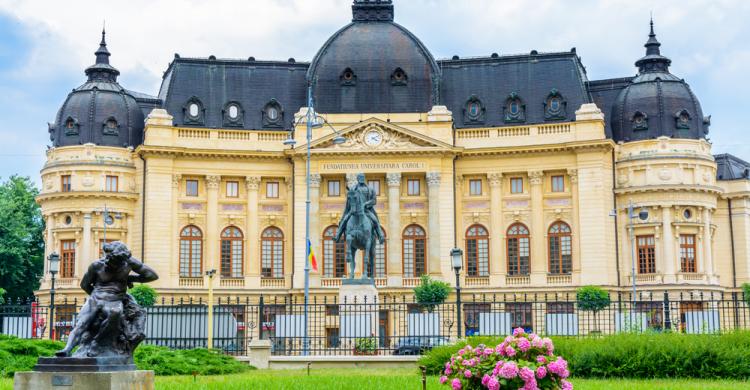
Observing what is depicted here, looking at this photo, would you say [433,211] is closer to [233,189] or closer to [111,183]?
[233,189]

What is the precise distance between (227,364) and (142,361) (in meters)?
2.64

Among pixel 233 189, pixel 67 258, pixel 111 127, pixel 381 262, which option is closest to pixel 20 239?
pixel 67 258

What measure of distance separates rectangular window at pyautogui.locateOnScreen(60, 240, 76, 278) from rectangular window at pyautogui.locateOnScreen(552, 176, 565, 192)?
32.8 m

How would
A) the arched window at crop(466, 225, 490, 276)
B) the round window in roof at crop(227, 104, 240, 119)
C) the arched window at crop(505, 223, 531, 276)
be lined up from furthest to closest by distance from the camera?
the round window in roof at crop(227, 104, 240, 119)
the arched window at crop(466, 225, 490, 276)
the arched window at crop(505, 223, 531, 276)

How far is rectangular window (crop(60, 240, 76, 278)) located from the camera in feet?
238

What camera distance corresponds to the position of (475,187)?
244 ft

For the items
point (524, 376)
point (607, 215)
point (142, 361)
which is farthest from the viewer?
point (607, 215)

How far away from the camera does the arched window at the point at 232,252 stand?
2889 inches

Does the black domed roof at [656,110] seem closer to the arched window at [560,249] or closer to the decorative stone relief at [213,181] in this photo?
the arched window at [560,249]

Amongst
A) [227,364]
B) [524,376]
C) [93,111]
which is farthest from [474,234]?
[524,376]

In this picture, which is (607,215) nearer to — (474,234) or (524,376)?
(474,234)

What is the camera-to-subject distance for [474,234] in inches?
2899

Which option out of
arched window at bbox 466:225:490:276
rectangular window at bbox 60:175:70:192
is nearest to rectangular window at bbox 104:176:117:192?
rectangular window at bbox 60:175:70:192

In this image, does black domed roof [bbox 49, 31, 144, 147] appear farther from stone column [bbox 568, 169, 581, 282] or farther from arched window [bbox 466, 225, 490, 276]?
stone column [bbox 568, 169, 581, 282]
